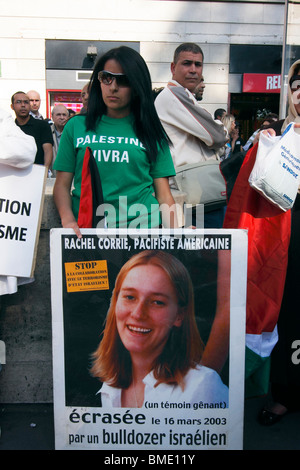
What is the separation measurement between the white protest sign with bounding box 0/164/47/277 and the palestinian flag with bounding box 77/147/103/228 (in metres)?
0.39

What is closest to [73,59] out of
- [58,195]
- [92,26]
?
[92,26]

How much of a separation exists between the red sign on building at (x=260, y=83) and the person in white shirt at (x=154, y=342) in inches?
425

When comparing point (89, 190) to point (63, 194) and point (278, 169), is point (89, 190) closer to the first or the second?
point (63, 194)

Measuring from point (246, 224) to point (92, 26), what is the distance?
10.2 metres

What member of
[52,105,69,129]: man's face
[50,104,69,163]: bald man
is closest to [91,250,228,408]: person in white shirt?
[50,104,69,163]: bald man

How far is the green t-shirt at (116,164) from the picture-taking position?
2.37 meters

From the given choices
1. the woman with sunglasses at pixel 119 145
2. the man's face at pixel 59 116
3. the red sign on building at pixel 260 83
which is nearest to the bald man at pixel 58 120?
the man's face at pixel 59 116

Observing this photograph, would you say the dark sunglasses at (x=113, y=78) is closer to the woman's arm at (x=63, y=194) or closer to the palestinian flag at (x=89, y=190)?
the palestinian flag at (x=89, y=190)

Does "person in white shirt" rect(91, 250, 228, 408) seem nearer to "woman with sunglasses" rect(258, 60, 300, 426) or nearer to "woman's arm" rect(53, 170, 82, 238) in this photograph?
"woman's arm" rect(53, 170, 82, 238)

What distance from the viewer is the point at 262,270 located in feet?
8.48

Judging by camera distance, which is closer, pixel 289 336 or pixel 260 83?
pixel 289 336

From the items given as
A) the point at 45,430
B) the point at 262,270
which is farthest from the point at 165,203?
the point at 45,430

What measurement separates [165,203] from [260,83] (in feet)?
35.3

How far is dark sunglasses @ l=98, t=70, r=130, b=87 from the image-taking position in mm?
2352
